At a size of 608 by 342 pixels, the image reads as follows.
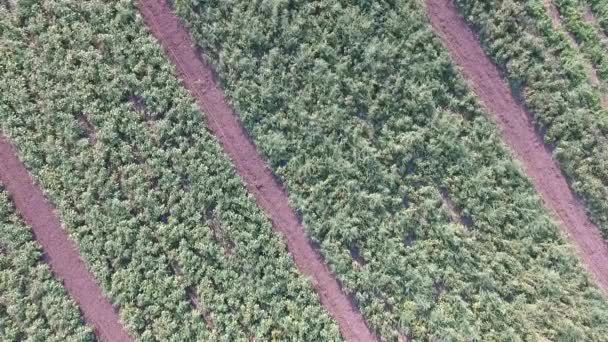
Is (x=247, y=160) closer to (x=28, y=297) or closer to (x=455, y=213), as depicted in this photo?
(x=455, y=213)

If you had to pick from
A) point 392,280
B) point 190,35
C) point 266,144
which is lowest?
point 392,280

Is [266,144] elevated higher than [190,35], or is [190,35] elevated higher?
[190,35]

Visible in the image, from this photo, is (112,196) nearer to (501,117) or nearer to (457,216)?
(457,216)

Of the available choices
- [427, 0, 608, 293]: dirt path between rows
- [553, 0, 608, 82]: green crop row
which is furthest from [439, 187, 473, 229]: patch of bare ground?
[553, 0, 608, 82]: green crop row

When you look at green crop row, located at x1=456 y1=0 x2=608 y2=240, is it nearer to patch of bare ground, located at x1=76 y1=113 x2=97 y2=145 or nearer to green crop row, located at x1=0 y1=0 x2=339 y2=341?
green crop row, located at x1=0 y1=0 x2=339 y2=341

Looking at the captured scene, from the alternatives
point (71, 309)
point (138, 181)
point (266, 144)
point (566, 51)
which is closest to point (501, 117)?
point (566, 51)

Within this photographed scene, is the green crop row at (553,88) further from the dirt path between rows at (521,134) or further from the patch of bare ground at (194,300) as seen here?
the patch of bare ground at (194,300)

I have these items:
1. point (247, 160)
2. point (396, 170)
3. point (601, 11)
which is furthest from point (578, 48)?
point (247, 160)

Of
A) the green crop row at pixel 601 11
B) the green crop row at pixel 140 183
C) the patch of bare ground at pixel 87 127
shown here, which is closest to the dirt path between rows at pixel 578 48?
the green crop row at pixel 601 11
